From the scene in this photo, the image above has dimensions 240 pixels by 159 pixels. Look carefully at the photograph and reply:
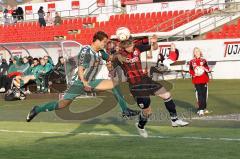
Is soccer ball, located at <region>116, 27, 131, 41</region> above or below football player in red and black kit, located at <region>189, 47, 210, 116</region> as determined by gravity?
above

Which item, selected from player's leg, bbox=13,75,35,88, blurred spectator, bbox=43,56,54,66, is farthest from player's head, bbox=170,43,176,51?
player's leg, bbox=13,75,35,88

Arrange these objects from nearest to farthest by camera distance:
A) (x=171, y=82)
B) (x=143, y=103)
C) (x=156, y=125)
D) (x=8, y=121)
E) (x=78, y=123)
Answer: (x=143, y=103)
(x=156, y=125)
(x=78, y=123)
(x=8, y=121)
(x=171, y=82)

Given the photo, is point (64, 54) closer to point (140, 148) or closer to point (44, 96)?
point (44, 96)

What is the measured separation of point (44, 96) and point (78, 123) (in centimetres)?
976

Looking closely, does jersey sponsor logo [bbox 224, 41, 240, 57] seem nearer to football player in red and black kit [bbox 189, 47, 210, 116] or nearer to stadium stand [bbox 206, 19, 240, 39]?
stadium stand [bbox 206, 19, 240, 39]

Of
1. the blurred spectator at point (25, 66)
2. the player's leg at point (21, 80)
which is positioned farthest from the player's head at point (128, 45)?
the blurred spectator at point (25, 66)

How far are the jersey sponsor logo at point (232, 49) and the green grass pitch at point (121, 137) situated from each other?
8.98 m

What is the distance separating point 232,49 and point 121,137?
59.2 ft

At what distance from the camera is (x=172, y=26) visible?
122 feet

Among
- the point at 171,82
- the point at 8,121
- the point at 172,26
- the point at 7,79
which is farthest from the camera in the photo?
the point at 172,26

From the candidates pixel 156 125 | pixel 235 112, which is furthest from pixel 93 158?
pixel 235 112

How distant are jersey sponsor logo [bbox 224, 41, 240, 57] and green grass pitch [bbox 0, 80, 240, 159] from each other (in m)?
8.98

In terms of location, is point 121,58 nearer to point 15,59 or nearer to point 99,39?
point 99,39

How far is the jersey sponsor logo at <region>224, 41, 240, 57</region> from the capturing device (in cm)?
3016
